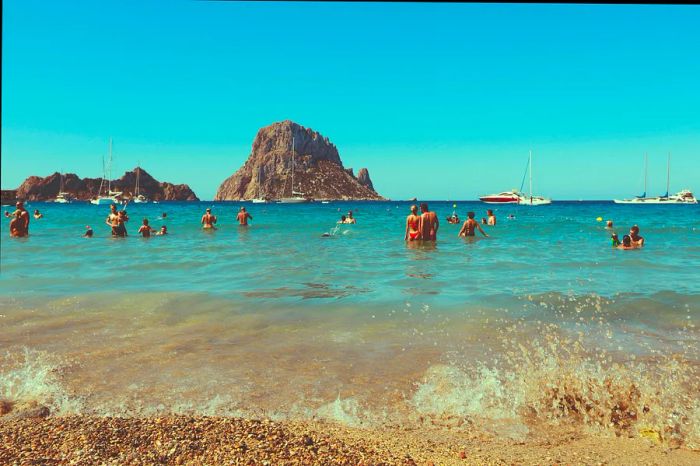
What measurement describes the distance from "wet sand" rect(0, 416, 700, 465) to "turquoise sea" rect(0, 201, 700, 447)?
0.23 metres

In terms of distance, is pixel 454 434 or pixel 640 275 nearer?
pixel 454 434

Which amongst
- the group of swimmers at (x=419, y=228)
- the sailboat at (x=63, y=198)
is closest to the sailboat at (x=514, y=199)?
the group of swimmers at (x=419, y=228)

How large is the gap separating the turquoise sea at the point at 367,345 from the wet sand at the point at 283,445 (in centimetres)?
23

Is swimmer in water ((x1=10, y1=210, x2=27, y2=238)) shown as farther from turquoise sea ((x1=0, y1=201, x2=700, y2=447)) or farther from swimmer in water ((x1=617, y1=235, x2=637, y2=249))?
swimmer in water ((x1=617, y1=235, x2=637, y2=249))

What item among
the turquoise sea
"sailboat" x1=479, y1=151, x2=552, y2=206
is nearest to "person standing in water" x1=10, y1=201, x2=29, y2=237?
the turquoise sea

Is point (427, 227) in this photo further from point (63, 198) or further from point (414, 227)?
point (63, 198)

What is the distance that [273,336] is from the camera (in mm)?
6227

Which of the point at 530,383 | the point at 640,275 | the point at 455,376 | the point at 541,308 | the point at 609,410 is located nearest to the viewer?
the point at 609,410

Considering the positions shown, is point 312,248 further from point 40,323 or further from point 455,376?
point 455,376

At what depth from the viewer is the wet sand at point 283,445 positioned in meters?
3.08

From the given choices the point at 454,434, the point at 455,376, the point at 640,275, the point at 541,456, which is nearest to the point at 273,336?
the point at 455,376

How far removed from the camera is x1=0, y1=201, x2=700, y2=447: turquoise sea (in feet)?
13.4

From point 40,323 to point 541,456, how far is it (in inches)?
272

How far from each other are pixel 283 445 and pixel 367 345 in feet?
8.63
